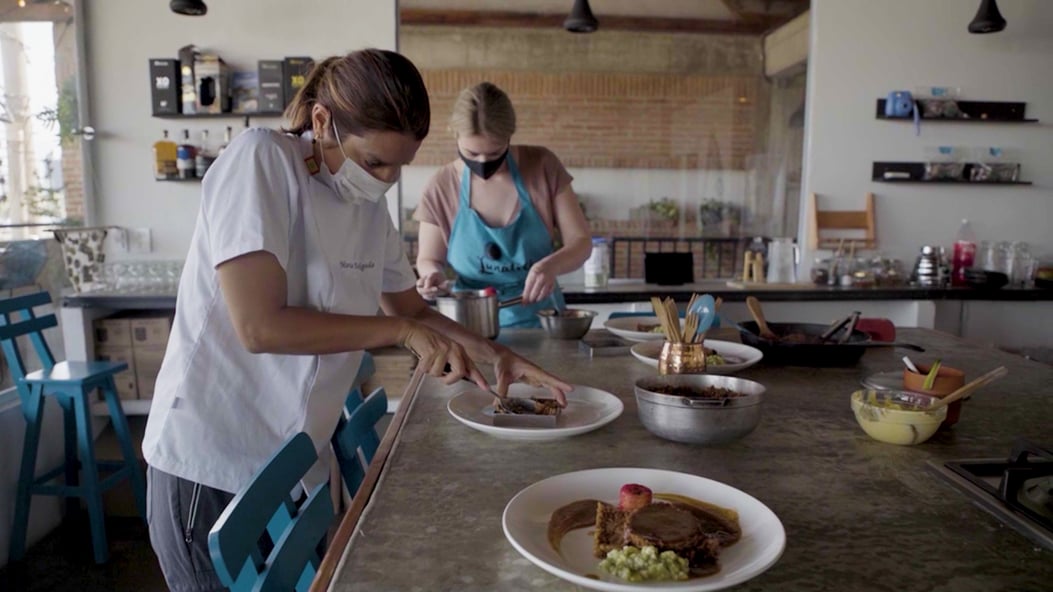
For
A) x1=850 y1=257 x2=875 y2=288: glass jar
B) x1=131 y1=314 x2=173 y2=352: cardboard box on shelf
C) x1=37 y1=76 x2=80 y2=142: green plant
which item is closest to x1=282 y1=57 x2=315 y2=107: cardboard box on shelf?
x1=37 y1=76 x2=80 y2=142: green plant

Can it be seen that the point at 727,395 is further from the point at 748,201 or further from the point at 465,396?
the point at 748,201

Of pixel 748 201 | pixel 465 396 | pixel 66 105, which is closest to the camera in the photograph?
pixel 465 396

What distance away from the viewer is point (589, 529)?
97cm

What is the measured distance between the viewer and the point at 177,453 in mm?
1285

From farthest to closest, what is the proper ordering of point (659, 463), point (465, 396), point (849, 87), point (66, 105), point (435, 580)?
1. point (849, 87)
2. point (66, 105)
3. point (465, 396)
4. point (659, 463)
5. point (435, 580)

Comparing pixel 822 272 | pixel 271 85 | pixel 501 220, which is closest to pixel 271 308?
pixel 501 220

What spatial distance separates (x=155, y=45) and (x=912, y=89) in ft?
13.5

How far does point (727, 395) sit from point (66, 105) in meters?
3.68

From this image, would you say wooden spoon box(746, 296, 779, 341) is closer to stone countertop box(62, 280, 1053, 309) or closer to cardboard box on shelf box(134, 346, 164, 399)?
stone countertop box(62, 280, 1053, 309)

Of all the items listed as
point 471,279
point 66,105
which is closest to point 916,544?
point 471,279

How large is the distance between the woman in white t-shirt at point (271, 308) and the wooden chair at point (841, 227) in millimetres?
3104

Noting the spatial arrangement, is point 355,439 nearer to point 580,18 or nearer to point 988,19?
point 580,18

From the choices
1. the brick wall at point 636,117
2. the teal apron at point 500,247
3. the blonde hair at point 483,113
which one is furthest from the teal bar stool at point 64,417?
the brick wall at point 636,117

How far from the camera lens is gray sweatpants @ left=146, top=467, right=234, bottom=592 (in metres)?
1.30
